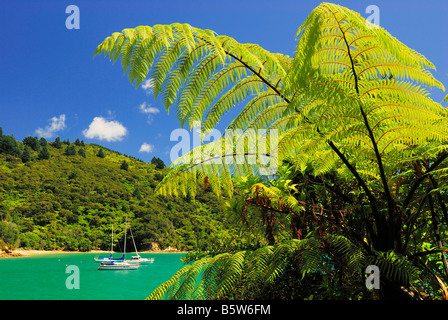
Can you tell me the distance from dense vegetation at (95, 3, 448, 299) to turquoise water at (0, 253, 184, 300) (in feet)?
61.7

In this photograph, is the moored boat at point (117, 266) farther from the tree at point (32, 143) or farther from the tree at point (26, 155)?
the tree at point (32, 143)

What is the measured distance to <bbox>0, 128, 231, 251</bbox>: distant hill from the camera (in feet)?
130

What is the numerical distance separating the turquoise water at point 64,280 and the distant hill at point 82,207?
3.39 meters

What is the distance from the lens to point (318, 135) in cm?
167

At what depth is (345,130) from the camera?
1.61 metres

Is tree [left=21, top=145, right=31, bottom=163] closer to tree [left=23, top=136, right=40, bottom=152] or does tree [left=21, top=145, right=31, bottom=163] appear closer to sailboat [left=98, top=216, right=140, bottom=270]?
tree [left=23, top=136, right=40, bottom=152]

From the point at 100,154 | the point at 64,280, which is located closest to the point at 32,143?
the point at 100,154

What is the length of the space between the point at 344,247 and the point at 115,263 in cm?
3535

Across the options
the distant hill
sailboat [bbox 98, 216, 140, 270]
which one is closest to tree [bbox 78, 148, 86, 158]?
the distant hill

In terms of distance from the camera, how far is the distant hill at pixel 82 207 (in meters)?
39.7

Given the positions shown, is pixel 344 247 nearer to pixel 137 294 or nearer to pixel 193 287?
pixel 193 287
